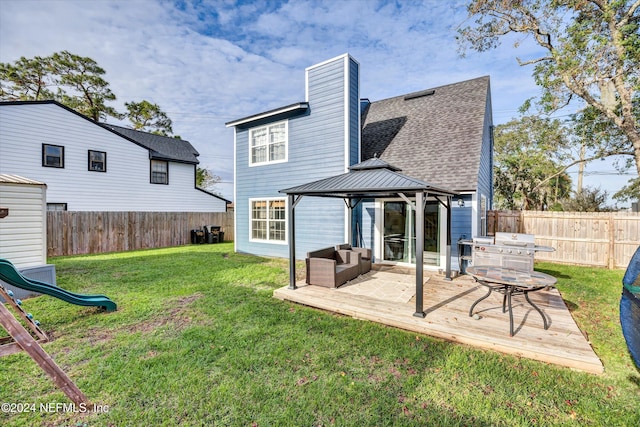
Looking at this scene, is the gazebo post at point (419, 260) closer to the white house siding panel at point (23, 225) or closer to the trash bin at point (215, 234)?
the white house siding panel at point (23, 225)

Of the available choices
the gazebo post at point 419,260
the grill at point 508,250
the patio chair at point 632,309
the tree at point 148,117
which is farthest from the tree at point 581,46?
the tree at point 148,117

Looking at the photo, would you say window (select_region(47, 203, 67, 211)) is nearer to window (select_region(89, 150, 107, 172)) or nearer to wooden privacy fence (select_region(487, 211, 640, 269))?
window (select_region(89, 150, 107, 172))

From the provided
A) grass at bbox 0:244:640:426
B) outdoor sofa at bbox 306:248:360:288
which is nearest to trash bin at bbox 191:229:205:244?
grass at bbox 0:244:640:426

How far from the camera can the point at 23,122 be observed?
1130 centimetres

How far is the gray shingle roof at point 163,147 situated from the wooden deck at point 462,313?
1404cm

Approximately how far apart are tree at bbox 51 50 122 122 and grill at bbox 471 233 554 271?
29116 millimetres

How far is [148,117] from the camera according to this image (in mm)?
25453

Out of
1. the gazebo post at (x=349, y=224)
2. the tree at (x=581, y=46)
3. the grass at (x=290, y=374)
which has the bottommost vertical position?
the grass at (x=290, y=374)

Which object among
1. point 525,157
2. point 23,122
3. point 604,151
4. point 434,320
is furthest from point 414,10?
point 23,122

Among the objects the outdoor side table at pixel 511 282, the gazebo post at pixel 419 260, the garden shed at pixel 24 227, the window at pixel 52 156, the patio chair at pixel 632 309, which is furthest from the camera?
the window at pixel 52 156

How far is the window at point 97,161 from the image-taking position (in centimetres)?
1320

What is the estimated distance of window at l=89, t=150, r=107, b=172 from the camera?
13195 mm

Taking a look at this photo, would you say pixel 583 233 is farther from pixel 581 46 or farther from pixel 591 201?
pixel 591 201

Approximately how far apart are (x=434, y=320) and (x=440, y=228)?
3825 millimetres
